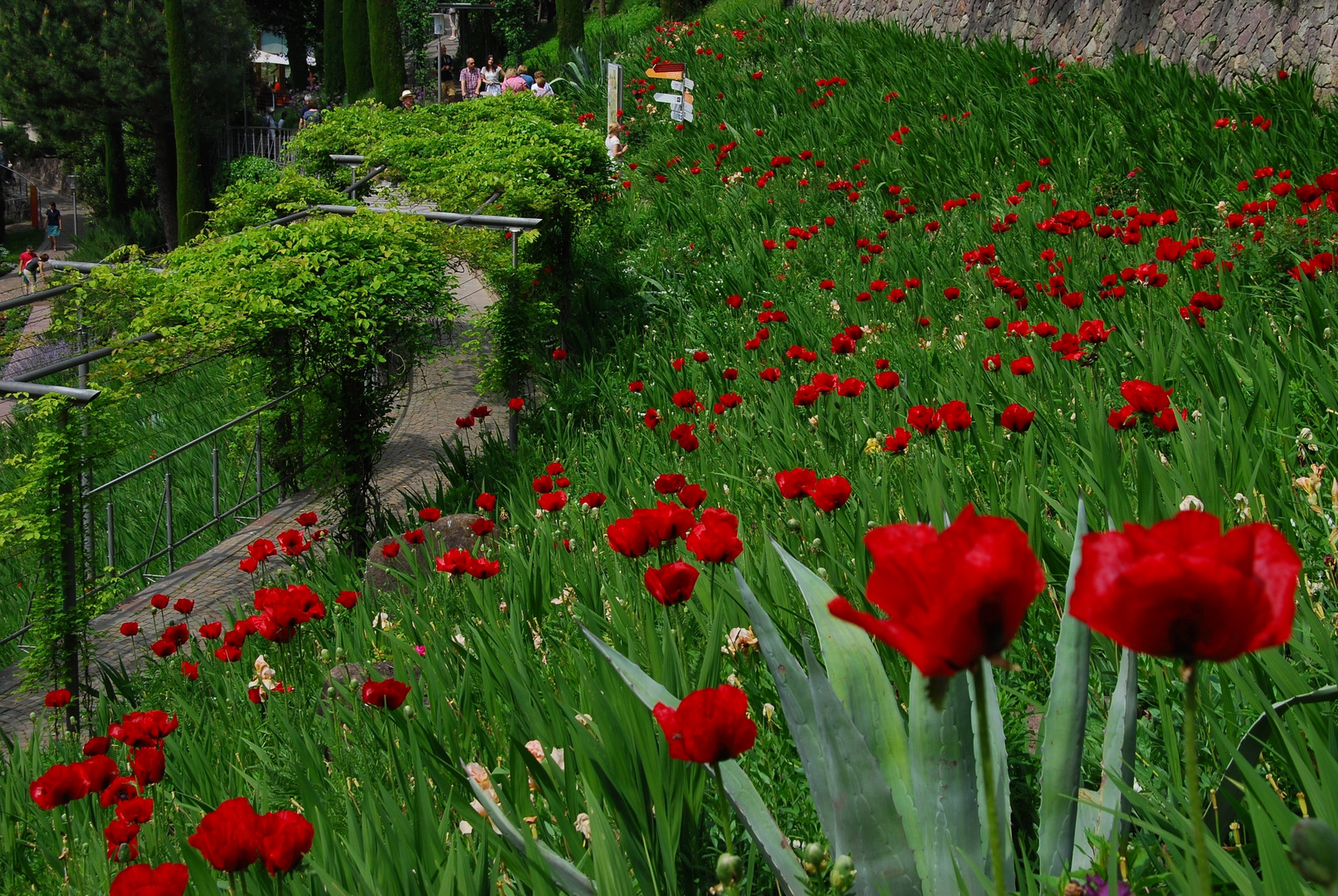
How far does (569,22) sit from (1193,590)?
20616 mm

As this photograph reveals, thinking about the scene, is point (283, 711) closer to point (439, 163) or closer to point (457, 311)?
point (457, 311)

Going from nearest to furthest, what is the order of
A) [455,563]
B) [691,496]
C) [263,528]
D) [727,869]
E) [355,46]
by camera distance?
1. [727,869]
2. [691,496]
3. [455,563]
4. [263,528]
5. [355,46]

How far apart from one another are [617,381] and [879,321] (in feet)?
5.27

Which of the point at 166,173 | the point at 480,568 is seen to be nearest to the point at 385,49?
the point at 166,173

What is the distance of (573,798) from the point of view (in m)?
1.65

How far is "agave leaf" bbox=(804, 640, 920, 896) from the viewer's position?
1298mm

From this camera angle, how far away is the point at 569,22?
19.5 meters

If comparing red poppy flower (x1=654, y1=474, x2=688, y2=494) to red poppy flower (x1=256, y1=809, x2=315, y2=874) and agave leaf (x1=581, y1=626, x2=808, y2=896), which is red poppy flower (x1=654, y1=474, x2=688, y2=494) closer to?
agave leaf (x1=581, y1=626, x2=808, y2=896)

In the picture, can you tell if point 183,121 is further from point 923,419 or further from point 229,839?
point 229,839

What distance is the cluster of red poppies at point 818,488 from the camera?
2.14 metres

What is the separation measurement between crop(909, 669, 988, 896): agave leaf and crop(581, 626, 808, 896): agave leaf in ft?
0.57

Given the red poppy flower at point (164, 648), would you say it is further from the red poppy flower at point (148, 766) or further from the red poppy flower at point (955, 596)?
the red poppy flower at point (955, 596)

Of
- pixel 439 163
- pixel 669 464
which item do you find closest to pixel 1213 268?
pixel 669 464

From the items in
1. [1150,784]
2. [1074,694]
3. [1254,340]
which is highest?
[1254,340]
